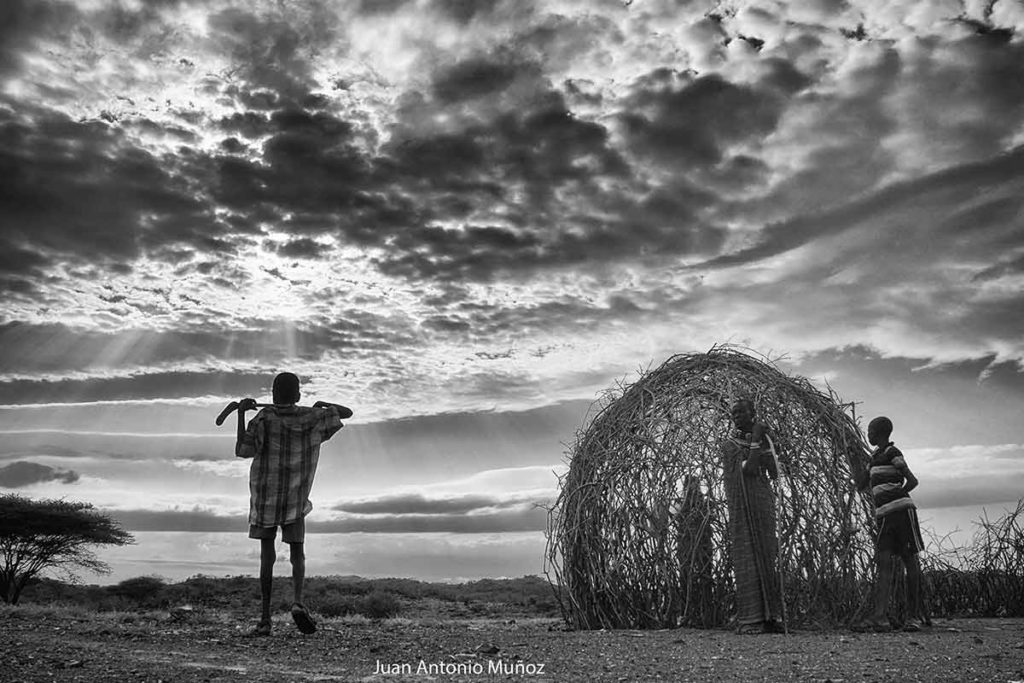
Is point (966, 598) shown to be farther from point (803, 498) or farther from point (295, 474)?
point (295, 474)

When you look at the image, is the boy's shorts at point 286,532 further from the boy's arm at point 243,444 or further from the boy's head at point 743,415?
the boy's head at point 743,415

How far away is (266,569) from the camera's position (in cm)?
807

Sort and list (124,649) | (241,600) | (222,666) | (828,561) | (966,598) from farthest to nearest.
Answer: (241,600), (966,598), (828,561), (124,649), (222,666)

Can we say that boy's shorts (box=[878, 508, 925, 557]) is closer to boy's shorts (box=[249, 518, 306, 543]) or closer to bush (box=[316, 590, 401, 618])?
boy's shorts (box=[249, 518, 306, 543])

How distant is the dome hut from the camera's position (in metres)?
9.08

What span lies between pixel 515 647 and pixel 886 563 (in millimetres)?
4368

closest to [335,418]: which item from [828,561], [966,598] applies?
[828,561]

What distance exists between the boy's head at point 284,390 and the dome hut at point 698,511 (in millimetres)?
3578

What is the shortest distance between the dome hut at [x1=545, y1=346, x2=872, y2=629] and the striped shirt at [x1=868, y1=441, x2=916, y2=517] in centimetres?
21

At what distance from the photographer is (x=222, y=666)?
6086 millimetres

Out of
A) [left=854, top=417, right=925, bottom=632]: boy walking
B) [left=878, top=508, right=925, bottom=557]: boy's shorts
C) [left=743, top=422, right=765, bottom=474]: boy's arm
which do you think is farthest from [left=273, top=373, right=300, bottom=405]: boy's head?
[left=878, top=508, right=925, bottom=557]: boy's shorts

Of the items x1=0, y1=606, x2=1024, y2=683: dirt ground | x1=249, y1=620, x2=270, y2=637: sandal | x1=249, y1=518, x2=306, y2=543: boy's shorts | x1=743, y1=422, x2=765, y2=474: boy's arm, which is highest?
x1=743, y1=422, x2=765, y2=474: boy's arm

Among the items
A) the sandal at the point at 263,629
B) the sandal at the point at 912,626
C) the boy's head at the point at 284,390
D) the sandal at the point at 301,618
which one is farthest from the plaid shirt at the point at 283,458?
the sandal at the point at 912,626

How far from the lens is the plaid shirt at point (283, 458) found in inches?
318
